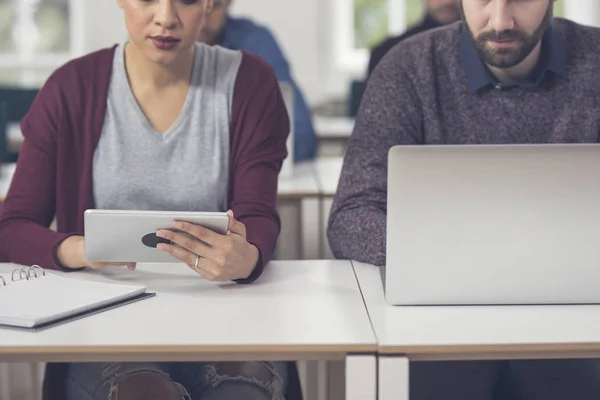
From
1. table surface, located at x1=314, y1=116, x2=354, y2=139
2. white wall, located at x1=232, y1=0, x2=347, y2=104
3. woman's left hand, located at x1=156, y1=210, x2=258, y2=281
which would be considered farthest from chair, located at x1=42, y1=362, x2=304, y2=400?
white wall, located at x1=232, y1=0, x2=347, y2=104

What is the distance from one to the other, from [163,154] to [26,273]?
0.33 m

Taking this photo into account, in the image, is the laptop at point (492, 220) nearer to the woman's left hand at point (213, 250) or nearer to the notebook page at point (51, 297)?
the woman's left hand at point (213, 250)

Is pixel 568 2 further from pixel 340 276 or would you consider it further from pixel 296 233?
pixel 340 276

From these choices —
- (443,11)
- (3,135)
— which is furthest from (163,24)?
(443,11)

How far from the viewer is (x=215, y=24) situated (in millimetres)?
3080

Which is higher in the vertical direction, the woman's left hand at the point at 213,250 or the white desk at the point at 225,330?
the woman's left hand at the point at 213,250

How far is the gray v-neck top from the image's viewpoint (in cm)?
161

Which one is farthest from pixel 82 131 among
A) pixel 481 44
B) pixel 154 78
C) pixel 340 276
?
pixel 481 44

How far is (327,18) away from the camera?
5418 mm

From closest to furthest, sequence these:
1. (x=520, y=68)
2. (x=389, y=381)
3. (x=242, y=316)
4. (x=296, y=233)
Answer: (x=389, y=381), (x=242, y=316), (x=520, y=68), (x=296, y=233)

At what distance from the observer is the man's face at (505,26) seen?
1.61m

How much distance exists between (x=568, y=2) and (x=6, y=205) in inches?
186

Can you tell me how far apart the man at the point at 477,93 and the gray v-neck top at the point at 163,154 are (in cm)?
24

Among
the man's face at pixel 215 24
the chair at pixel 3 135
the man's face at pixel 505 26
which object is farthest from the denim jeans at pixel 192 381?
the man's face at pixel 215 24
